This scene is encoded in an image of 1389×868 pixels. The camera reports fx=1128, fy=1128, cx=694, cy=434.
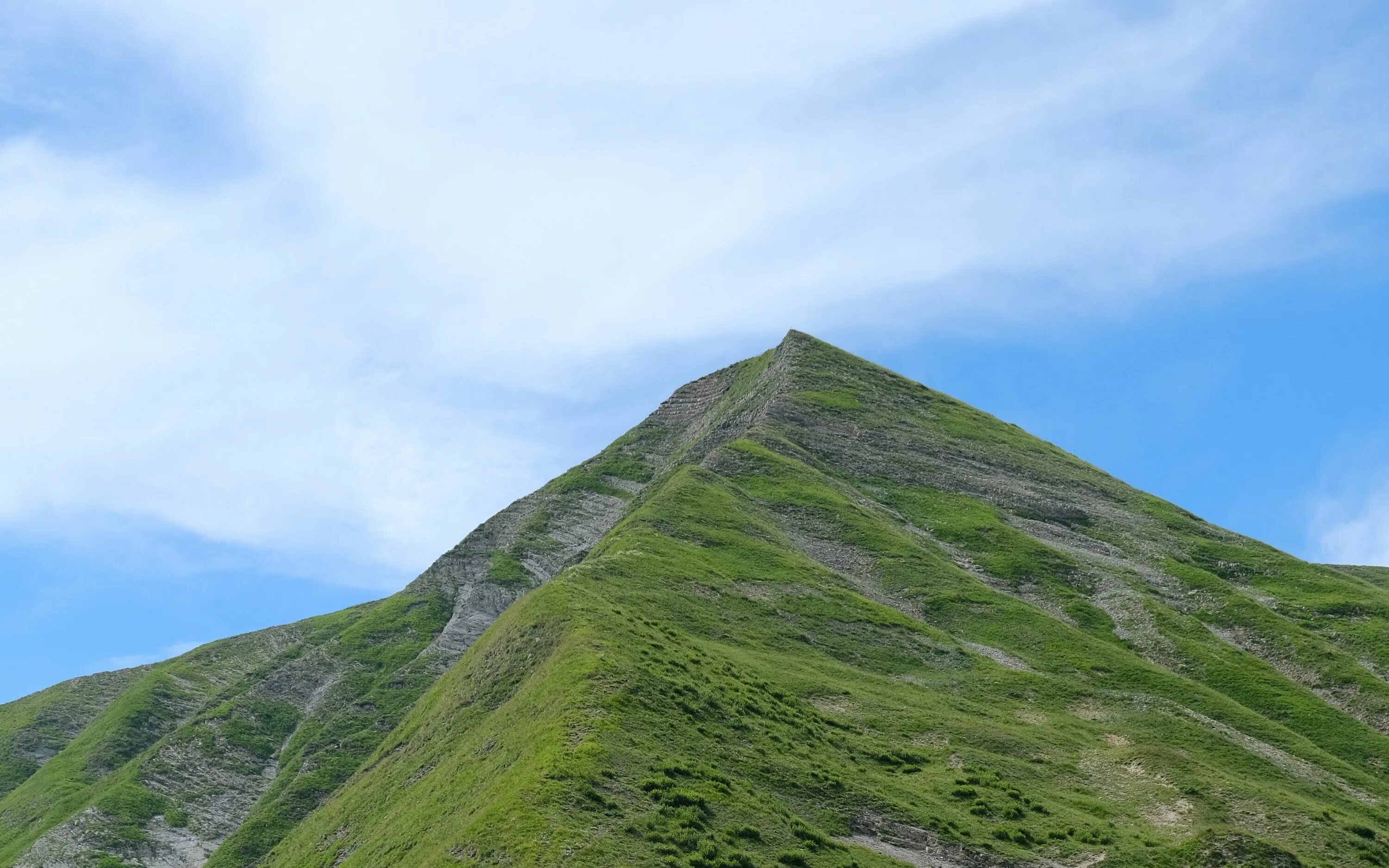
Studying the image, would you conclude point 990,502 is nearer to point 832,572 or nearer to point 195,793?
point 832,572

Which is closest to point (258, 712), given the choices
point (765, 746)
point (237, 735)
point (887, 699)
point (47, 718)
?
point (237, 735)

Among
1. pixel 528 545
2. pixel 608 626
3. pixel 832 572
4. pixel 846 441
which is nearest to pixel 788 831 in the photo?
pixel 608 626

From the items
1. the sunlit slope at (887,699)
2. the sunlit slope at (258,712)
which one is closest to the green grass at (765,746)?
the sunlit slope at (887,699)

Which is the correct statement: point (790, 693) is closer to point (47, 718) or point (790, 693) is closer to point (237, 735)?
point (237, 735)

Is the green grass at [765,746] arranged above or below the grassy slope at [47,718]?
below

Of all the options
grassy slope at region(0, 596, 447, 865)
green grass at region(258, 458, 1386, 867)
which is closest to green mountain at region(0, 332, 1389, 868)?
green grass at region(258, 458, 1386, 867)

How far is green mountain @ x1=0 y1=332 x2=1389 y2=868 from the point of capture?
53.6 meters

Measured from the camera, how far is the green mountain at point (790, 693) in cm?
5362

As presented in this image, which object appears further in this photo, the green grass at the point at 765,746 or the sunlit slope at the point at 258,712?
the sunlit slope at the point at 258,712

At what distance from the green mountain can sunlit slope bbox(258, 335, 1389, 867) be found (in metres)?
0.29

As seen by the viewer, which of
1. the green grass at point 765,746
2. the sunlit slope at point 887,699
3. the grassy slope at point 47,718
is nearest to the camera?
the green grass at point 765,746

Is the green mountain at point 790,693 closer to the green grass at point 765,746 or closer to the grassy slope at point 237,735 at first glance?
the green grass at point 765,746

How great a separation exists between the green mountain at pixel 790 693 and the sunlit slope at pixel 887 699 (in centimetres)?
29

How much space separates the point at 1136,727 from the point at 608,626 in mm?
42567
